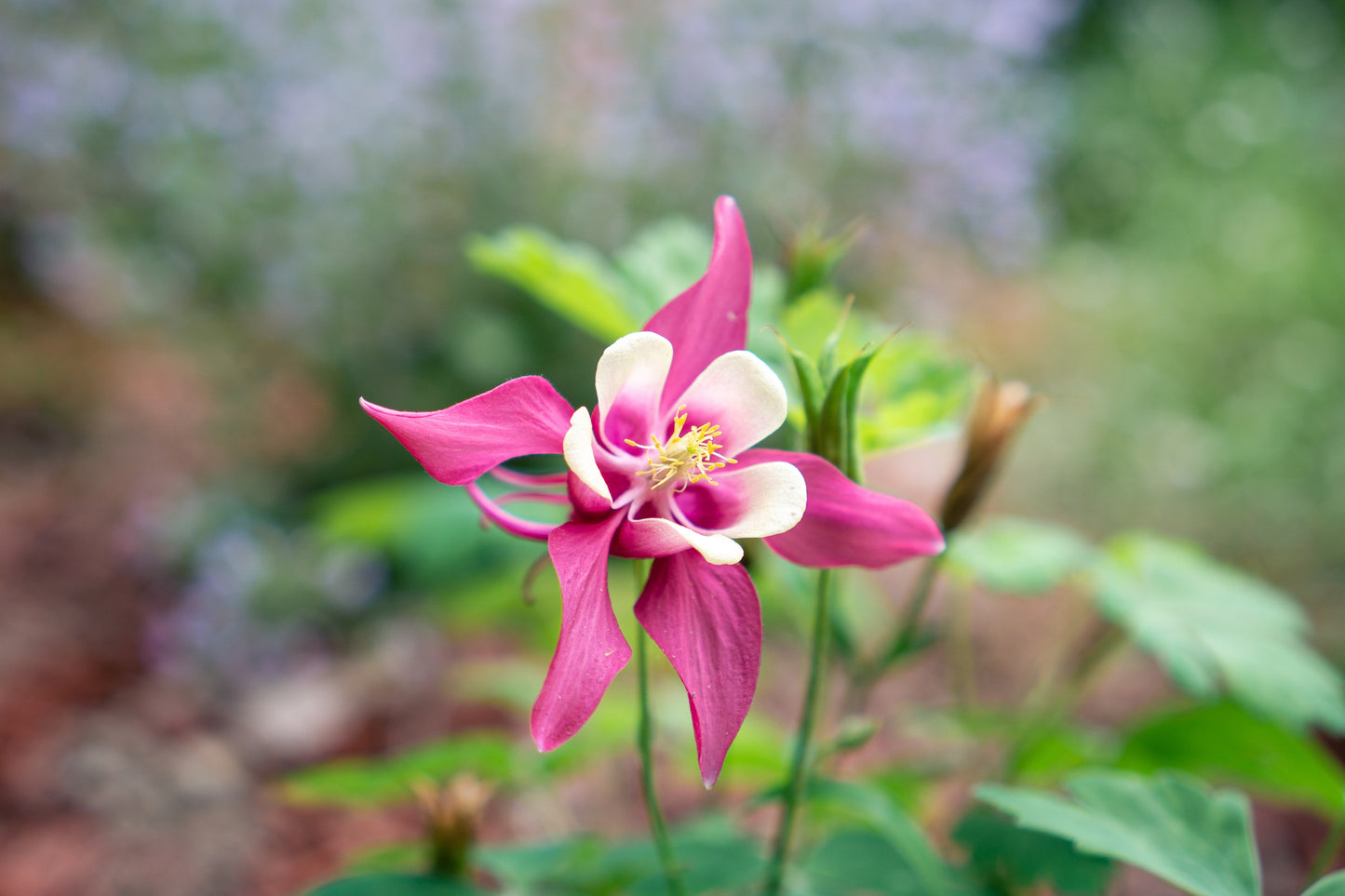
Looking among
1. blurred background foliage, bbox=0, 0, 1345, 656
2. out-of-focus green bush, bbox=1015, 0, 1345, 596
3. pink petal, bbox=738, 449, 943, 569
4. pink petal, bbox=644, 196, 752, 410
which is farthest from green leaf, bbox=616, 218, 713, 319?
out-of-focus green bush, bbox=1015, 0, 1345, 596

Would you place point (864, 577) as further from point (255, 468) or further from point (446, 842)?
point (255, 468)

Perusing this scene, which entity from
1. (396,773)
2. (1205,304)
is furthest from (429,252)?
(1205,304)

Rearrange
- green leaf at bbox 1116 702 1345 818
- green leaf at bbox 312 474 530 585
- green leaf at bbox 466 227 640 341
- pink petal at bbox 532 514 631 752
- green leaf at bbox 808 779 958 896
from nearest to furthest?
1. pink petal at bbox 532 514 631 752
2. green leaf at bbox 808 779 958 896
3. green leaf at bbox 466 227 640 341
4. green leaf at bbox 1116 702 1345 818
5. green leaf at bbox 312 474 530 585

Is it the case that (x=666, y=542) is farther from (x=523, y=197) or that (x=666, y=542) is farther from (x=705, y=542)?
(x=523, y=197)

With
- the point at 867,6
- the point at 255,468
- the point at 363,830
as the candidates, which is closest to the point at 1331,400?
the point at 867,6

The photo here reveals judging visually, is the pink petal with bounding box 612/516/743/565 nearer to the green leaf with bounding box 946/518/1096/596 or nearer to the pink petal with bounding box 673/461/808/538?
the pink petal with bounding box 673/461/808/538

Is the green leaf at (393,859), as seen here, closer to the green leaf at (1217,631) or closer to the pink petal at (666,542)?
the pink petal at (666,542)

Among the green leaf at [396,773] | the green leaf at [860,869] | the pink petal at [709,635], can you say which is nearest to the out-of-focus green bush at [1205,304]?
the green leaf at [860,869]
